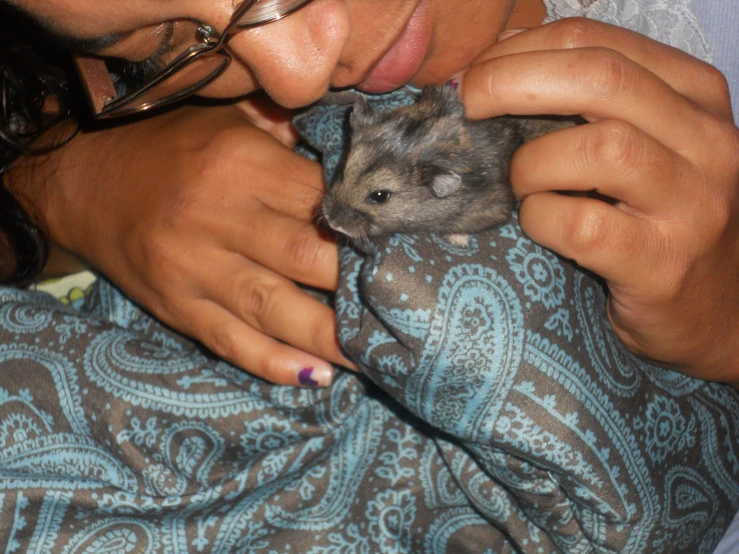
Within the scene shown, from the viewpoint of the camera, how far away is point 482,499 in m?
1.54

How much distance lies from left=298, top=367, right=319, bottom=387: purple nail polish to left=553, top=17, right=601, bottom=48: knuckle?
3.16ft

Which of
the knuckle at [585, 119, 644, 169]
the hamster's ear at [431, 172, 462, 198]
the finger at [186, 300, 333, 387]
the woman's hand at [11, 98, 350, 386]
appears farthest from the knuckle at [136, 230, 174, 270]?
the knuckle at [585, 119, 644, 169]

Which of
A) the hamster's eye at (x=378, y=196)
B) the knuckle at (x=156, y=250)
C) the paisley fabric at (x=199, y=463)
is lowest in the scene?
the paisley fabric at (x=199, y=463)

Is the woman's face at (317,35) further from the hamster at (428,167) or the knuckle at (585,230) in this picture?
the knuckle at (585,230)

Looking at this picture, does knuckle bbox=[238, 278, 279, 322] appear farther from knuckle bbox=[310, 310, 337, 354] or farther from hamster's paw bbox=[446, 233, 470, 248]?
hamster's paw bbox=[446, 233, 470, 248]

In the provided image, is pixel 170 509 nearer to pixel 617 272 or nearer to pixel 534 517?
pixel 534 517

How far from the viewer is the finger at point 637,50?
1469 mm

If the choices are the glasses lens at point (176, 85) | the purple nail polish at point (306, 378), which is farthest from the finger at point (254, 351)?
the glasses lens at point (176, 85)

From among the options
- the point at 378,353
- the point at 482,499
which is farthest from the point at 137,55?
the point at 482,499

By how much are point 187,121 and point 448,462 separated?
1.24 metres

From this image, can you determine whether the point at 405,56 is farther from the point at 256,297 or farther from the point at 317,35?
the point at 256,297

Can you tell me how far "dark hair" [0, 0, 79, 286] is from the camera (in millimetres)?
1811

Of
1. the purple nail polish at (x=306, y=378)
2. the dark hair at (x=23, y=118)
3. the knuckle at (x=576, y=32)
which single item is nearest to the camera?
the knuckle at (x=576, y=32)

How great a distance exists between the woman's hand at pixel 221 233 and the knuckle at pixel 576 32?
717mm
